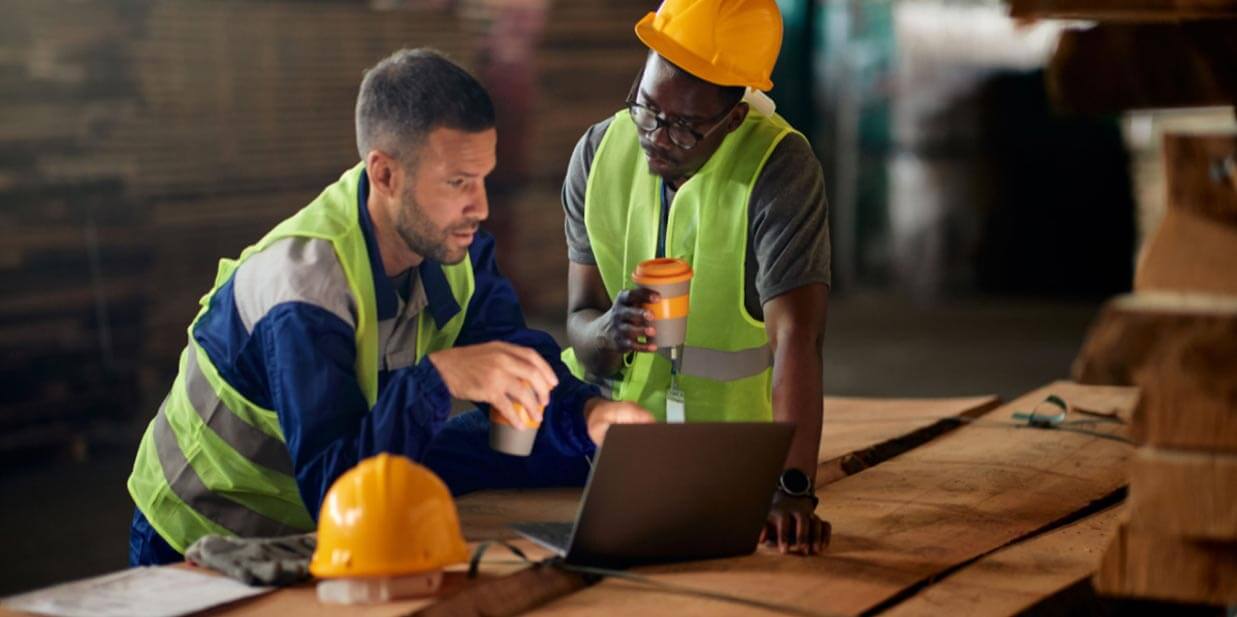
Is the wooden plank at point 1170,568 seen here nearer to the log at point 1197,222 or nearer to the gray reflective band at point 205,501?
the log at point 1197,222

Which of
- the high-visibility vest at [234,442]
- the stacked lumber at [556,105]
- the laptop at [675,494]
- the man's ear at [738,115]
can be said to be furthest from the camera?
the stacked lumber at [556,105]

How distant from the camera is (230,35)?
930cm

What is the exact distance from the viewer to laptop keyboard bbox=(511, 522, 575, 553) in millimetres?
3321

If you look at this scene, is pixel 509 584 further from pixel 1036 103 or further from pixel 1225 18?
pixel 1036 103

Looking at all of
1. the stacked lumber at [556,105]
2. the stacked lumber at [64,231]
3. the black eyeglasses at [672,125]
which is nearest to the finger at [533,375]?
the black eyeglasses at [672,125]

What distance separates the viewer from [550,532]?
11.3ft

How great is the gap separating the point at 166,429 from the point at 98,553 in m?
3.36

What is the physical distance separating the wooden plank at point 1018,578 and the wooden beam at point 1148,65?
0.87m

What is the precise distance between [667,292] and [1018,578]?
0.99 m

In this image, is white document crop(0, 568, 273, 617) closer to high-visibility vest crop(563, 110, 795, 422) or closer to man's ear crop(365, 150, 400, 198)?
man's ear crop(365, 150, 400, 198)

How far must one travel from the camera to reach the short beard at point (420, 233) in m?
3.53

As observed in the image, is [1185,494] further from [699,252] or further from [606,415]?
[699,252]

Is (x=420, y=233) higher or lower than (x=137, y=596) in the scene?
higher

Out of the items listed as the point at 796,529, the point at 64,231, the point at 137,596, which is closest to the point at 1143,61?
the point at 796,529
